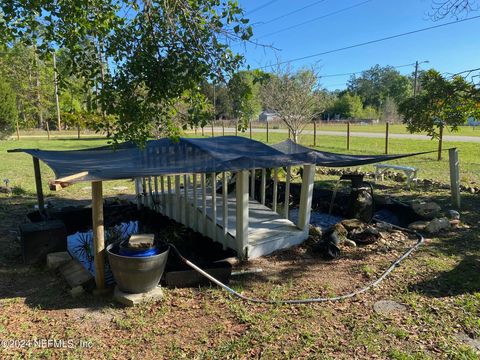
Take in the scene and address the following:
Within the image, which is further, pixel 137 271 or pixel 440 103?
pixel 440 103

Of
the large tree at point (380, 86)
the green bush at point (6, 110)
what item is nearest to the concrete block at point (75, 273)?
the green bush at point (6, 110)

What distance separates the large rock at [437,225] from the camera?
6074 millimetres

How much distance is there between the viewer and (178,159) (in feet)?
16.0

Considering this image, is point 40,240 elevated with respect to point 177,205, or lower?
lower

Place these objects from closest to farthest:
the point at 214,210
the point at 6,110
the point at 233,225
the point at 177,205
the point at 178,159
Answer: the point at 178,159 < the point at 214,210 < the point at 233,225 < the point at 177,205 < the point at 6,110

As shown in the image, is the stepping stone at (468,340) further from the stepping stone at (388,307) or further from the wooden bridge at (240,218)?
the wooden bridge at (240,218)

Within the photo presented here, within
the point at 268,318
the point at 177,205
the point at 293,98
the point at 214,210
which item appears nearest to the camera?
the point at 268,318

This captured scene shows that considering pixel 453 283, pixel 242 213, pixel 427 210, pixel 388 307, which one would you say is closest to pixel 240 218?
pixel 242 213

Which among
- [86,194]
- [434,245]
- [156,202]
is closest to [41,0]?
[156,202]

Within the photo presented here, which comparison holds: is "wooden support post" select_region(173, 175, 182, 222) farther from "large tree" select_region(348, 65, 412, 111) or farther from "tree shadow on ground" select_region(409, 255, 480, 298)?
"large tree" select_region(348, 65, 412, 111)

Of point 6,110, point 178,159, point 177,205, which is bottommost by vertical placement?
point 177,205

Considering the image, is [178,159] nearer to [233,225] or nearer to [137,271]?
[233,225]

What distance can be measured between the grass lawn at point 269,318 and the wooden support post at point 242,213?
56 centimetres

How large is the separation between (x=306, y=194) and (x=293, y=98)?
12.1 metres
